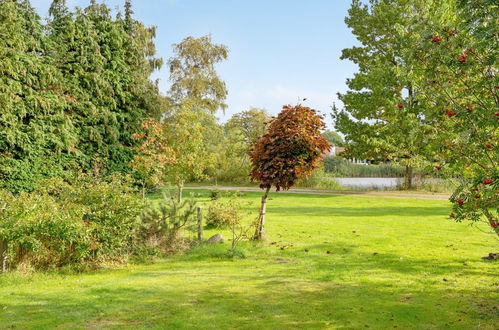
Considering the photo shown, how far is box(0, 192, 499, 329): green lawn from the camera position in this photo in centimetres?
661

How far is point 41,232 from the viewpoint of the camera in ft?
28.3

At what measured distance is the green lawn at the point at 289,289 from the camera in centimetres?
661

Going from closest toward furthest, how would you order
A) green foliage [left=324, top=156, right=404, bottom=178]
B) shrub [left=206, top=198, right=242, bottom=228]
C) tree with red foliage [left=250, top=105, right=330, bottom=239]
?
tree with red foliage [left=250, top=105, right=330, bottom=239] → shrub [left=206, top=198, right=242, bottom=228] → green foliage [left=324, top=156, right=404, bottom=178]

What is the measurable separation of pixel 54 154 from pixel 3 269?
1543 centimetres

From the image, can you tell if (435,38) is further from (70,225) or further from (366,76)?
(366,76)

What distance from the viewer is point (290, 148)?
39.5 feet

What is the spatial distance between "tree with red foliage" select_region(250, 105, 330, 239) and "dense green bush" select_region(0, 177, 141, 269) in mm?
3755

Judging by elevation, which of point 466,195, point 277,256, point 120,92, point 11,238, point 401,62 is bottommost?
point 277,256

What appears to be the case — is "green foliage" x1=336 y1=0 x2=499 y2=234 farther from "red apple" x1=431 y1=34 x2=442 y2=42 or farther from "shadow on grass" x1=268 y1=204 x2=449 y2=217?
"shadow on grass" x1=268 y1=204 x2=449 y2=217

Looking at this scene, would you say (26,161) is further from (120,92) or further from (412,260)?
(412,260)

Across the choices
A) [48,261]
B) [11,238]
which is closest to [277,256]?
[48,261]

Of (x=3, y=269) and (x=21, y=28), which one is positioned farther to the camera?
(x=21, y=28)

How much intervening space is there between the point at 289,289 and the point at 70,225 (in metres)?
4.52

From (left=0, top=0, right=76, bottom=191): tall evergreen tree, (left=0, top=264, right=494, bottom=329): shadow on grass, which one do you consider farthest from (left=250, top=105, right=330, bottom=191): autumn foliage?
(left=0, top=0, right=76, bottom=191): tall evergreen tree
